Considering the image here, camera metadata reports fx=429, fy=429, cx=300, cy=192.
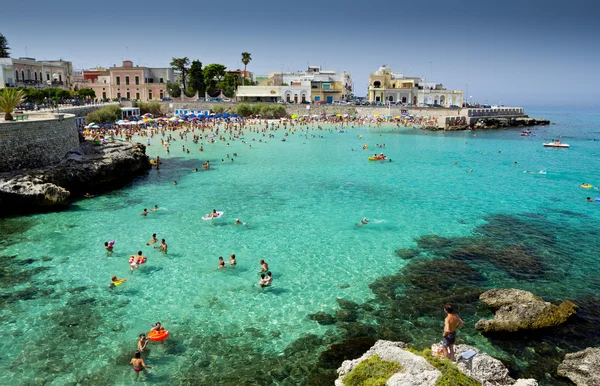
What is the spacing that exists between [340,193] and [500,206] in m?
9.22

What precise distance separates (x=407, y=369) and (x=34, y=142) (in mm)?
24747

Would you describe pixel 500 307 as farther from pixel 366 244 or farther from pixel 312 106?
pixel 312 106

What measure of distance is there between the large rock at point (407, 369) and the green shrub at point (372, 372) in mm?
127

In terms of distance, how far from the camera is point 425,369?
300 inches

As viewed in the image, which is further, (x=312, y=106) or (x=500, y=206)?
(x=312, y=106)

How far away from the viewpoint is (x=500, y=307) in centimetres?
1224

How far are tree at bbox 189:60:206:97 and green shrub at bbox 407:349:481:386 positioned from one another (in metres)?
83.5

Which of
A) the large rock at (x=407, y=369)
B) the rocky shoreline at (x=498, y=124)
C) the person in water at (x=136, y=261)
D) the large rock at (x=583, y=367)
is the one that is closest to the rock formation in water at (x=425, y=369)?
the large rock at (x=407, y=369)

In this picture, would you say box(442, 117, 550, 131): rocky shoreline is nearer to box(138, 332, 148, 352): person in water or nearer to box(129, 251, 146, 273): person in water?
box(129, 251, 146, 273): person in water

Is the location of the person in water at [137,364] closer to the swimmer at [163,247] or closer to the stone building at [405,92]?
the swimmer at [163,247]

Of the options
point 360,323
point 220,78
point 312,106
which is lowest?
point 360,323

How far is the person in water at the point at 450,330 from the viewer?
8.66m

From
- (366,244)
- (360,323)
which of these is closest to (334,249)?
(366,244)

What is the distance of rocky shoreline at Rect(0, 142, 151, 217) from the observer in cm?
2125
